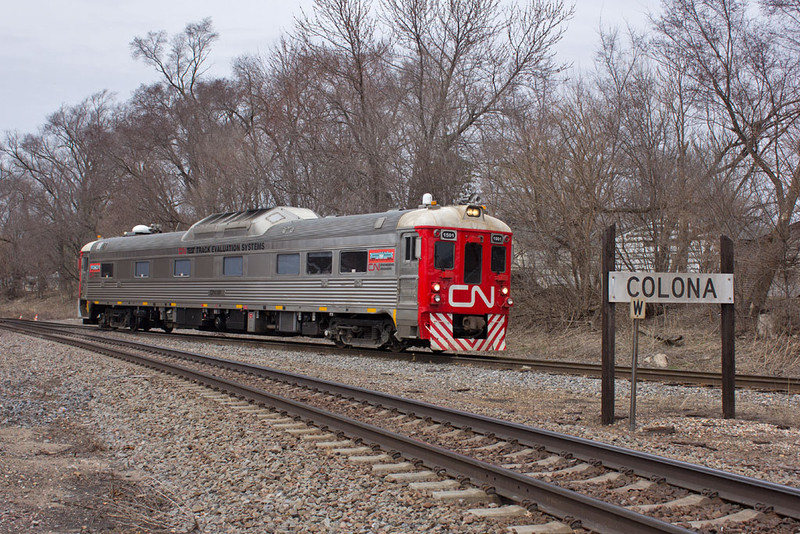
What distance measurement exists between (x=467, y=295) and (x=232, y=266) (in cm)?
731

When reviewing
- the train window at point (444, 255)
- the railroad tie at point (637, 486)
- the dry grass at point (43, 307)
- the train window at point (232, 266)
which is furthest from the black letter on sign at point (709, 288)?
the dry grass at point (43, 307)

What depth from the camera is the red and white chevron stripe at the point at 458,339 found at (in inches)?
556

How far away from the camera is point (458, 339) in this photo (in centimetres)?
1445

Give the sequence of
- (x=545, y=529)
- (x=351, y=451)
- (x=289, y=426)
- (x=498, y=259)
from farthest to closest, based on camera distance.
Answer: (x=498, y=259) < (x=289, y=426) < (x=351, y=451) < (x=545, y=529)

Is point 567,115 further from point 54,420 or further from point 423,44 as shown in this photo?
point 54,420

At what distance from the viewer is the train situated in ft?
47.0

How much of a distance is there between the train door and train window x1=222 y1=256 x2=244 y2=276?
5.88 meters

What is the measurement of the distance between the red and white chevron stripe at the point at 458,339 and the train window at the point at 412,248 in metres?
1.18

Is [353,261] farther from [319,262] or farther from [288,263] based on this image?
[288,263]

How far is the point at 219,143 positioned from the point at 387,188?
1247 centimetres

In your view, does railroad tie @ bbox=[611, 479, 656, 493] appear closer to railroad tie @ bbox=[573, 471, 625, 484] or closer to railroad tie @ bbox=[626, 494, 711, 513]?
railroad tie @ bbox=[573, 471, 625, 484]

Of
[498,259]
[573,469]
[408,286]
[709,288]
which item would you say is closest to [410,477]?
[573,469]

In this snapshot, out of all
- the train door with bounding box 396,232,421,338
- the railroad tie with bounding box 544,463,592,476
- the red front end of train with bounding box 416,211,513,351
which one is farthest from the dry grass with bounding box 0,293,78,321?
the railroad tie with bounding box 544,463,592,476

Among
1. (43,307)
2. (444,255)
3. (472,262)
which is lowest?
(43,307)
